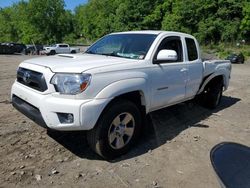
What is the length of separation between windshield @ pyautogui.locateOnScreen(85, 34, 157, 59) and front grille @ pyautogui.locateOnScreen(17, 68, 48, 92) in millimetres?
1430

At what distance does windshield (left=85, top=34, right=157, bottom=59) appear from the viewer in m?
4.90

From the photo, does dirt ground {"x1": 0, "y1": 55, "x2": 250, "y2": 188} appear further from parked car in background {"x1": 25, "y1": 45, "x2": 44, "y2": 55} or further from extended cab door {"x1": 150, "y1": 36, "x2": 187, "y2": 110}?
parked car in background {"x1": 25, "y1": 45, "x2": 44, "y2": 55}

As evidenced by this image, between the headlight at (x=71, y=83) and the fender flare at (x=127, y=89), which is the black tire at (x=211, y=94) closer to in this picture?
the fender flare at (x=127, y=89)

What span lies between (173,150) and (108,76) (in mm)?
1677

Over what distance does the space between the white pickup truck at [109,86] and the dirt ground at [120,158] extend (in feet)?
1.09

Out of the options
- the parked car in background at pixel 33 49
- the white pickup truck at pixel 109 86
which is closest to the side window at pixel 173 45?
the white pickup truck at pixel 109 86

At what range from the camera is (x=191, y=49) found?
6.04 meters

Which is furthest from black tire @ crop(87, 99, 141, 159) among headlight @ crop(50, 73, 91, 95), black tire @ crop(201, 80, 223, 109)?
black tire @ crop(201, 80, 223, 109)

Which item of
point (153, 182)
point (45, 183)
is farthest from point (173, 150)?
point (45, 183)

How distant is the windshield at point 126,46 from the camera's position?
4.90 meters

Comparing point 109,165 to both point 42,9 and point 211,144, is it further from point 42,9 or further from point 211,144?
point 42,9

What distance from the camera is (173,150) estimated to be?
4723 millimetres

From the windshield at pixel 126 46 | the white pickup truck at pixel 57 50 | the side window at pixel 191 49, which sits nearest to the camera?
the windshield at pixel 126 46

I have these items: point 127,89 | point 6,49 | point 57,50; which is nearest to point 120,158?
point 127,89
